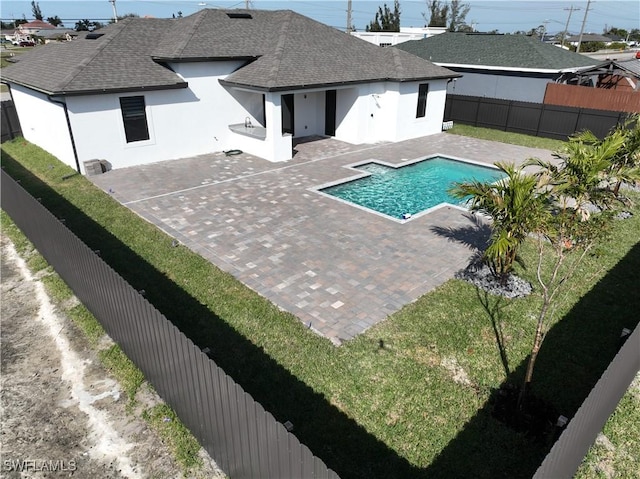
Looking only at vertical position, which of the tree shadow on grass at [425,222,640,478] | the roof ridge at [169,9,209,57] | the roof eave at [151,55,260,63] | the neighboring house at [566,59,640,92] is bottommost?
the tree shadow on grass at [425,222,640,478]

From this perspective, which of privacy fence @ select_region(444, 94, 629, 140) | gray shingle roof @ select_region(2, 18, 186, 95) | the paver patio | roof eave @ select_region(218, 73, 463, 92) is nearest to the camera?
the paver patio

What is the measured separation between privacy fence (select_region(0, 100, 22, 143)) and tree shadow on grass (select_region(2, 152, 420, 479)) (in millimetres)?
18211

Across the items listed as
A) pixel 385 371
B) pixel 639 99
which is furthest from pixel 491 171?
pixel 385 371

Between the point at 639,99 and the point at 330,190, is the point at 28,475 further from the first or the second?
the point at 639,99

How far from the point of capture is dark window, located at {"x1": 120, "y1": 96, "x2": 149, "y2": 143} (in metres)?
17.6

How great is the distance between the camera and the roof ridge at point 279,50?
1863 centimetres

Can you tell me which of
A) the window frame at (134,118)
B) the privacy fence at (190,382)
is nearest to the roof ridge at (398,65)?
the window frame at (134,118)

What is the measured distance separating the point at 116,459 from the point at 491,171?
1784cm

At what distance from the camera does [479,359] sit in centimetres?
762

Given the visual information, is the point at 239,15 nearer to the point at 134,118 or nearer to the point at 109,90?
the point at 134,118

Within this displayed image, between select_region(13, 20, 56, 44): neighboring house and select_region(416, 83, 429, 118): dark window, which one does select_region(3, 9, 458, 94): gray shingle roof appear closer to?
select_region(416, 83, 429, 118): dark window

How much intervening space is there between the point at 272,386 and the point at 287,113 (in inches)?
719

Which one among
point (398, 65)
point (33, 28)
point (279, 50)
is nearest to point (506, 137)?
point (398, 65)

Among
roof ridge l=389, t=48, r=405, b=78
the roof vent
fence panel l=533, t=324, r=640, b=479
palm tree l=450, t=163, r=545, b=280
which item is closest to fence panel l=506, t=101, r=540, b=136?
roof ridge l=389, t=48, r=405, b=78
